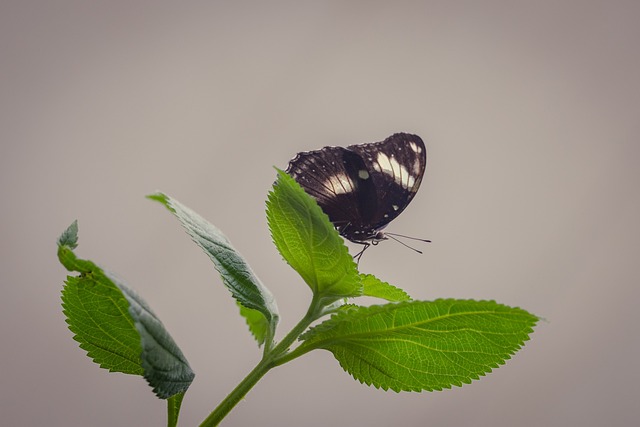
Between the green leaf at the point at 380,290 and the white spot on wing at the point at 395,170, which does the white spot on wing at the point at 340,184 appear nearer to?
the white spot on wing at the point at 395,170

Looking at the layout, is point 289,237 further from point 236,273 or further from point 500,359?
point 500,359

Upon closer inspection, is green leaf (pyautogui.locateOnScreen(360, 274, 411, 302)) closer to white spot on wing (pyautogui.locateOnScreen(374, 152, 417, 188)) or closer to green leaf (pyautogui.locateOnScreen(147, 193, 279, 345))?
green leaf (pyautogui.locateOnScreen(147, 193, 279, 345))

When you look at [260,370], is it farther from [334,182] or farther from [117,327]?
[334,182]

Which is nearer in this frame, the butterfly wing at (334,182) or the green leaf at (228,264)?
the green leaf at (228,264)

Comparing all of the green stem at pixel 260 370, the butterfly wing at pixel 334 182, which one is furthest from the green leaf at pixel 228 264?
the butterfly wing at pixel 334 182

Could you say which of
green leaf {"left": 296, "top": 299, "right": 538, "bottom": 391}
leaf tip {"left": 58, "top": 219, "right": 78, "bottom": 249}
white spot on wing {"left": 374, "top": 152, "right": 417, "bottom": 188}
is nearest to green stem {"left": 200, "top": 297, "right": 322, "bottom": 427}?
green leaf {"left": 296, "top": 299, "right": 538, "bottom": 391}

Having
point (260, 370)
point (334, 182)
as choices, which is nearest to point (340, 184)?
point (334, 182)
